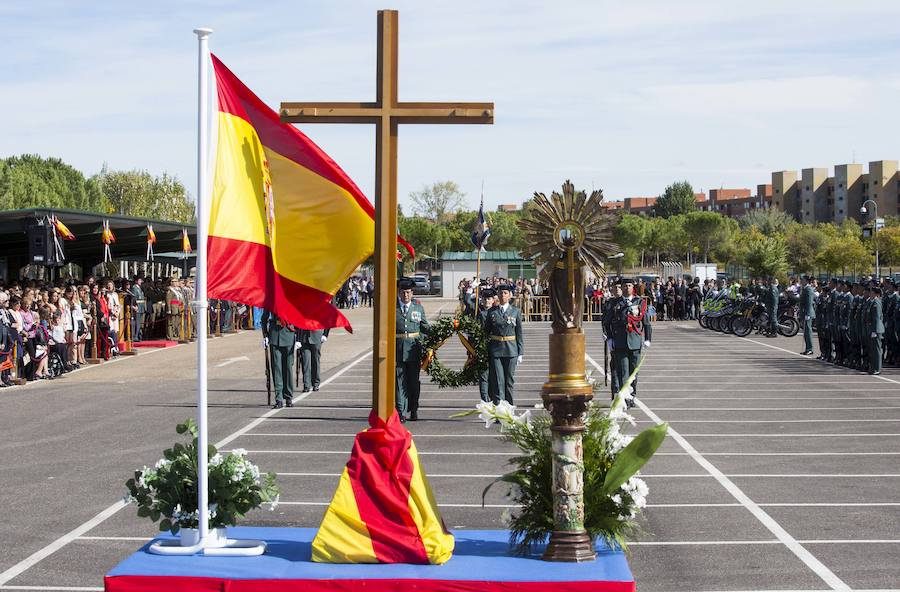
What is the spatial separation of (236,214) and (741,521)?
5.52 m

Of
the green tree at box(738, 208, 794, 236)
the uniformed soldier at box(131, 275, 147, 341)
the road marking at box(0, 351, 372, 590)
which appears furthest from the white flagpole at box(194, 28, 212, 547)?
the green tree at box(738, 208, 794, 236)

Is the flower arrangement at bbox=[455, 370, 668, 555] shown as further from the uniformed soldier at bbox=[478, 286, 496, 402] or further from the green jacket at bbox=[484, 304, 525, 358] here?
the green jacket at bbox=[484, 304, 525, 358]

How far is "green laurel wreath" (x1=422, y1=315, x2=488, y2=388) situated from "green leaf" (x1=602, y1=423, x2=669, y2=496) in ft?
33.3

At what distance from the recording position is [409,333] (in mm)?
17219

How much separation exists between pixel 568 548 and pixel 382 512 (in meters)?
1.16

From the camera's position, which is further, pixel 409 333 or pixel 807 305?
pixel 807 305

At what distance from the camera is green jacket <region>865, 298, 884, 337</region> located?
963 inches

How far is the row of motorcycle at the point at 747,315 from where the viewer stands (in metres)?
38.2

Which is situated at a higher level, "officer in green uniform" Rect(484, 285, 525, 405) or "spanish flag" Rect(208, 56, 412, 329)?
"spanish flag" Rect(208, 56, 412, 329)

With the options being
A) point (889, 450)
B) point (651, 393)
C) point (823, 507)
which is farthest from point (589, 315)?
point (823, 507)

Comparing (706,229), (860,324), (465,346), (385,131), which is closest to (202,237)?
(385,131)

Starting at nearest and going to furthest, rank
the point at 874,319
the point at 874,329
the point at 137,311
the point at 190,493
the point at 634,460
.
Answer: the point at 634,460
the point at 190,493
the point at 874,319
the point at 874,329
the point at 137,311

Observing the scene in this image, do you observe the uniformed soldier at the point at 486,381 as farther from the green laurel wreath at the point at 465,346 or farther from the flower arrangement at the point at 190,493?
the flower arrangement at the point at 190,493

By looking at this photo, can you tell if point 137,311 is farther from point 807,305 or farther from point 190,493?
point 190,493
